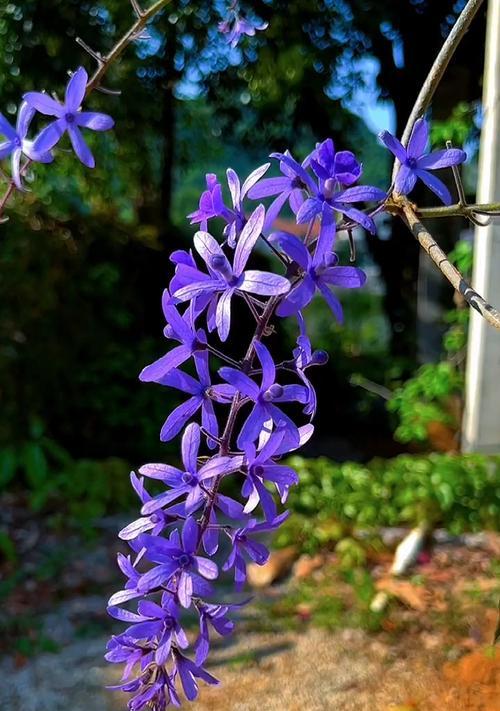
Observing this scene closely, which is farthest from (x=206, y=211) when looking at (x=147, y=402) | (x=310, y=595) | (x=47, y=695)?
(x=147, y=402)

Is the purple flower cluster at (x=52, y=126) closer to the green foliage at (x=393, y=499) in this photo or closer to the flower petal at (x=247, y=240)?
the flower petal at (x=247, y=240)

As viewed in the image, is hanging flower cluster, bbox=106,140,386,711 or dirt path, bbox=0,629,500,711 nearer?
hanging flower cluster, bbox=106,140,386,711

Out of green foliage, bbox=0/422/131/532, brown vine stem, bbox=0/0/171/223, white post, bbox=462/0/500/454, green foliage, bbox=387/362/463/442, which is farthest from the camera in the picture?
green foliage, bbox=0/422/131/532

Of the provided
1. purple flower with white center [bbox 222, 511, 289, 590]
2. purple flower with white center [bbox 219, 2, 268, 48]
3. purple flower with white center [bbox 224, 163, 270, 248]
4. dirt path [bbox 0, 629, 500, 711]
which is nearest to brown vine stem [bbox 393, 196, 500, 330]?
purple flower with white center [bbox 224, 163, 270, 248]

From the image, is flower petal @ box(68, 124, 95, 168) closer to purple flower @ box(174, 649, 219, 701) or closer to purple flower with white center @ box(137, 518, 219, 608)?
purple flower with white center @ box(137, 518, 219, 608)

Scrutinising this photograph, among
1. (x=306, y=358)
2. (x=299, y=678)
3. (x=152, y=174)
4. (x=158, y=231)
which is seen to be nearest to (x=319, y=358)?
(x=306, y=358)

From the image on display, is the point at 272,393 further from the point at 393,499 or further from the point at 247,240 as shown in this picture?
the point at 393,499
